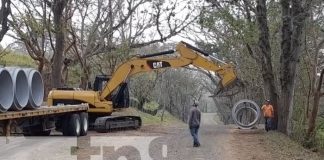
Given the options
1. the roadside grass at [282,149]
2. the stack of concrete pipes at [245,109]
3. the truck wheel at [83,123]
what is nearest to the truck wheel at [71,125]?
the truck wheel at [83,123]

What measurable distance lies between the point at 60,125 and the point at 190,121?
5704 mm

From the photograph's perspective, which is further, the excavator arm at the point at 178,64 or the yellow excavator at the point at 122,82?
the excavator arm at the point at 178,64

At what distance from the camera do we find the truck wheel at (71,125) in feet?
71.5

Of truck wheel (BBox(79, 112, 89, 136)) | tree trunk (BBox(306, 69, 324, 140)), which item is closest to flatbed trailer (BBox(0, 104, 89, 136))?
truck wheel (BBox(79, 112, 89, 136))

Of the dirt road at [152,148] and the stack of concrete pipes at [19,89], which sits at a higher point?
the stack of concrete pipes at [19,89]

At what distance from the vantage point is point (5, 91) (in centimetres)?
1348

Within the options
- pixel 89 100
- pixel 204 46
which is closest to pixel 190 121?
pixel 89 100

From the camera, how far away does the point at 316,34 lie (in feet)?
114

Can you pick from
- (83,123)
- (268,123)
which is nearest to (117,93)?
(83,123)

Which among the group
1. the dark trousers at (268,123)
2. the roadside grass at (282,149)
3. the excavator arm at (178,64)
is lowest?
the roadside grass at (282,149)

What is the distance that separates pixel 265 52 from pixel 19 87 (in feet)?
49.5

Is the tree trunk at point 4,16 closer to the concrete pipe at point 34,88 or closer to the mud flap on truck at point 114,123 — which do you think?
the mud flap on truck at point 114,123

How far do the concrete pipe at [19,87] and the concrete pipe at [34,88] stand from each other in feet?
0.71

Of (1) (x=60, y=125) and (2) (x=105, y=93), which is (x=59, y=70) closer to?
(2) (x=105, y=93)
